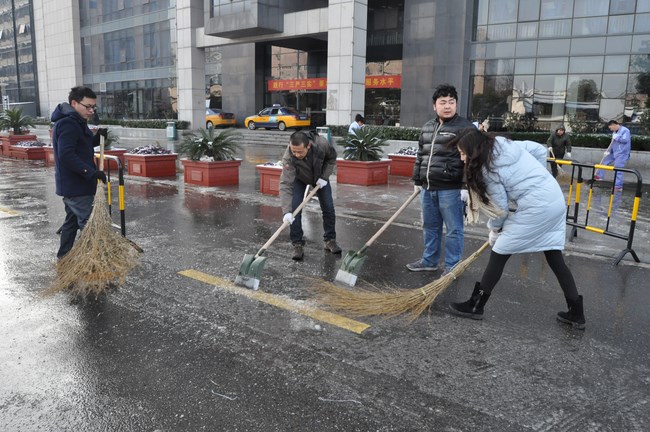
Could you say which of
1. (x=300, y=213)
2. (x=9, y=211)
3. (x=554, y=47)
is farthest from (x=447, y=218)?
(x=554, y=47)

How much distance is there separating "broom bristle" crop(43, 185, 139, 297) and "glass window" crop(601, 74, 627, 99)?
23.9 m

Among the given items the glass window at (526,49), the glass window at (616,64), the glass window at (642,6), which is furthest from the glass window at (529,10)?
the glass window at (642,6)

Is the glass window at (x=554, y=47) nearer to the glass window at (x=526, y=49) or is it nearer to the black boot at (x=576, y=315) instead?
the glass window at (x=526, y=49)

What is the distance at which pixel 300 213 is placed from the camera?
6477 millimetres

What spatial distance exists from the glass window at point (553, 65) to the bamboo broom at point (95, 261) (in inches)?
946

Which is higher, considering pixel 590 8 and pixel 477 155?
pixel 590 8

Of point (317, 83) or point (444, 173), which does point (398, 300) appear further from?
point (317, 83)

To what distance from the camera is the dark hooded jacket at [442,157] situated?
202 inches

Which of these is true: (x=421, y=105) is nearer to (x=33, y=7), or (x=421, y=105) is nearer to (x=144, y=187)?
(x=144, y=187)

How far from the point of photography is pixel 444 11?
27.0 metres

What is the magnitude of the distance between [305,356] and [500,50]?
1015 inches

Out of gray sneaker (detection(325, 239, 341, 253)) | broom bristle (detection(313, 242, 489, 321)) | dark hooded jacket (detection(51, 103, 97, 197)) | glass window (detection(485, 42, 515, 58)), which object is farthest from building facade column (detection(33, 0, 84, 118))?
broom bristle (detection(313, 242, 489, 321))

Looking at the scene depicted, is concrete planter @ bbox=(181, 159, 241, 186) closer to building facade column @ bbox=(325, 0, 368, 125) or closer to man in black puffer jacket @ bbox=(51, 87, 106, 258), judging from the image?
man in black puffer jacket @ bbox=(51, 87, 106, 258)

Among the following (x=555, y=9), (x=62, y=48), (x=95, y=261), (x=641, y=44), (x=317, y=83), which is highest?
(x=555, y=9)
